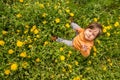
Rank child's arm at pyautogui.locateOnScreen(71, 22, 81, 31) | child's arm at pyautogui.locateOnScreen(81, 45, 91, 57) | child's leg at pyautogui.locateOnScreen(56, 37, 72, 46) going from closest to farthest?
child's arm at pyautogui.locateOnScreen(81, 45, 91, 57), child's leg at pyautogui.locateOnScreen(56, 37, 72, 46), child's arm at pyautogui.locateOnScreen(71, 22, 81, 31)

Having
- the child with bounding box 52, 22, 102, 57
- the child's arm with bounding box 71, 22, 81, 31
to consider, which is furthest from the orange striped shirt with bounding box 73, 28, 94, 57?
the child's arm with bounding box 71, 22, 81, 31

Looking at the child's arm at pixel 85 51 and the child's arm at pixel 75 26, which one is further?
the child's arm at pixel 75 26

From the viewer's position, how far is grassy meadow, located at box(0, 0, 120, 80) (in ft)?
13.9

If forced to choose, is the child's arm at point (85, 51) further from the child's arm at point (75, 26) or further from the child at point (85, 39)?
the child's arm at point (75, 26)

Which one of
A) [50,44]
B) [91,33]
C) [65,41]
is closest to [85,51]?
[91,33]

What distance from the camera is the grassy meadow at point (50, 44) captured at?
424 cm

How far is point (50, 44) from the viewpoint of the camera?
4555mm

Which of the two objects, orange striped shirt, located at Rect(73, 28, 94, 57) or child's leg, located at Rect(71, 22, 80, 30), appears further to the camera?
child's leg, located at Rect(71, 22, 80, 30)

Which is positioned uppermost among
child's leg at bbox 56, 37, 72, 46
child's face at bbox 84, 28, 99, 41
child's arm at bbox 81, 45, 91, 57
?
child's face at bbox 84, 28, 99, 41

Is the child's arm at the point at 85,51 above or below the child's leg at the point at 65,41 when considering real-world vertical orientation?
below

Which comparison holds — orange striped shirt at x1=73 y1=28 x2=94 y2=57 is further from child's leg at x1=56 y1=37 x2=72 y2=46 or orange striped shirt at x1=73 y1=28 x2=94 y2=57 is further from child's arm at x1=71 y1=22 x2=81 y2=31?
child's arm at x1=71 y1=22 x2=81 y2=31

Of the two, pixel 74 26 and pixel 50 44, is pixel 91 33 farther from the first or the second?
pixel 50 44

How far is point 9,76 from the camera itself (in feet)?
13.4

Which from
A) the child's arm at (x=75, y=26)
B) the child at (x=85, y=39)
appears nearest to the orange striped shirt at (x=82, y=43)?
the child at (x=85, y=39)
